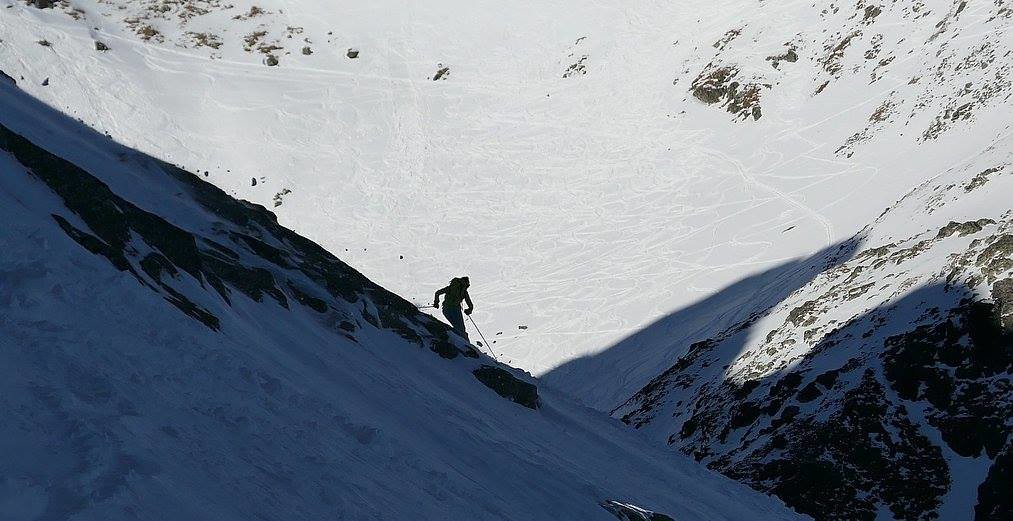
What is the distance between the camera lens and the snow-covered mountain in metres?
15.8

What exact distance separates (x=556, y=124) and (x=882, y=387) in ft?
96.1

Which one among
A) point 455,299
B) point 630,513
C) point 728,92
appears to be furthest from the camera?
point 728,92

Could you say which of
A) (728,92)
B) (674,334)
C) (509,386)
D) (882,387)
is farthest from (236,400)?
(728,92)

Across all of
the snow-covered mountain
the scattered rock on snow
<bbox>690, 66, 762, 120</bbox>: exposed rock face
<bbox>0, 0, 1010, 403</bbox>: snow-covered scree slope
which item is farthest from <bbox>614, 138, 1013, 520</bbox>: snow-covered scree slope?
the scattered rock on snow

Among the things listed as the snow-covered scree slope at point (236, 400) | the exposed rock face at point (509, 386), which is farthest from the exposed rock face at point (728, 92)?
the exposed rock face at point (509, 386)

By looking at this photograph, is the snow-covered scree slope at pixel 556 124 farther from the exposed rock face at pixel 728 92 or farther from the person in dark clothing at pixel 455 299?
the person in dark clothing at pixel 455 299

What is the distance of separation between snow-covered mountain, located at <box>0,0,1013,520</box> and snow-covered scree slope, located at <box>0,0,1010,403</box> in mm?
157

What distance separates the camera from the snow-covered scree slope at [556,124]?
95.5ft

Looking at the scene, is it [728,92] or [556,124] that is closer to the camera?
[728,92]

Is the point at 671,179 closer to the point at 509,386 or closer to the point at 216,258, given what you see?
the point at 509,386

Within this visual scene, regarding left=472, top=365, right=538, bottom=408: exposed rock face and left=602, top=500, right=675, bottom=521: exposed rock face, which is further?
left=472, top=365, right=538, bottom=408: exposed rock face

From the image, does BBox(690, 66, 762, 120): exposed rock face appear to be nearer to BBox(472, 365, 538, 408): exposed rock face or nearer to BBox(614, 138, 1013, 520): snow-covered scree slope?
BBox(614, 138, 1013, 520): snow-covered scree slope

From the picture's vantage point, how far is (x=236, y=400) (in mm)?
6594

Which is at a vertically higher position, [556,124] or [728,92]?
[728,92]
